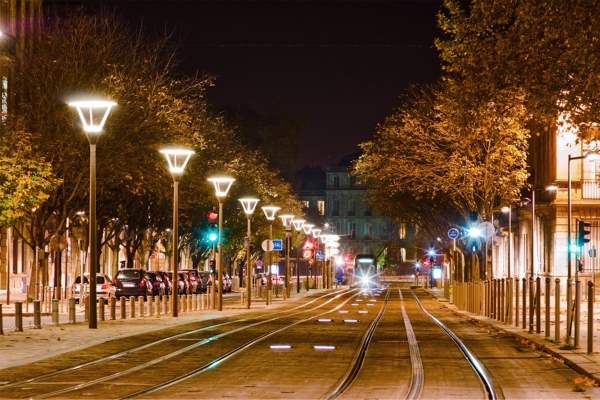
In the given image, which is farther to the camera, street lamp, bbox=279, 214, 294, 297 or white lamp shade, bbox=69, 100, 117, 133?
street lamp, bbox=279, 214, 294, 297

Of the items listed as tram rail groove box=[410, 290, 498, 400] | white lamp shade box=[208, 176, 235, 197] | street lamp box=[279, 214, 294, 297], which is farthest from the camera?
A: street lamp box=[279, 214, 294, 297]

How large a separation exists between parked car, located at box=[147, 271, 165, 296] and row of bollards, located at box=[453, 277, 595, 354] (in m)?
15.7

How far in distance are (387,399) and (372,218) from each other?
179280mm

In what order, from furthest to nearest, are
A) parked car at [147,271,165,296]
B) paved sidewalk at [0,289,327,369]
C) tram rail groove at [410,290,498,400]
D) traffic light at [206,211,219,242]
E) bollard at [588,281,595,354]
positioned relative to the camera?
parked car at [147,271,165,296]
traffic light at [206,211,219,242]
paved sidewalk at [0,289,327,369]
bollard at [588,281,595,354]
tram rail groove at [410,290,498,400]

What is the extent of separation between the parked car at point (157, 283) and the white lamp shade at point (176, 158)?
21.8 m

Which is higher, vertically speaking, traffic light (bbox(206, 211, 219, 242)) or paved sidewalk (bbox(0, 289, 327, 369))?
traffic light (bbox(206, 211, 219, 242))

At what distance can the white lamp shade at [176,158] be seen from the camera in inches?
1355

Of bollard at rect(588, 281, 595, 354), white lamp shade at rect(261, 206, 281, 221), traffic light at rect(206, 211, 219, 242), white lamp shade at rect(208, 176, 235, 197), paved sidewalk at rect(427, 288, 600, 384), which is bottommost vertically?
paved sidewalk at rect(427, 288, 600, 384)

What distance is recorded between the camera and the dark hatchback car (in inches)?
2126

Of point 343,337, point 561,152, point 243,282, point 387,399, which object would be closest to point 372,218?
point 243,282

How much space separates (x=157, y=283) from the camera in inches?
2240

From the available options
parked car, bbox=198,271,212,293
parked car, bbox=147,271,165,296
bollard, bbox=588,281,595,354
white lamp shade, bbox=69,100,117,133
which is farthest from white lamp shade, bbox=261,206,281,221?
bollard, bbox=588,281,595,354

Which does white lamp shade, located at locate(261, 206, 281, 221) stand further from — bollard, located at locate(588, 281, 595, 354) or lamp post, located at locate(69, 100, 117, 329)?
bollard, located at locate(588, 281, 595, 354)

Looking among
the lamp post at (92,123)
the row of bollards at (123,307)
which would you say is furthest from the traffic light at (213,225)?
the lamp post at (92,123)
